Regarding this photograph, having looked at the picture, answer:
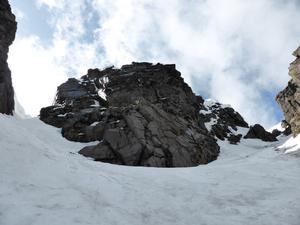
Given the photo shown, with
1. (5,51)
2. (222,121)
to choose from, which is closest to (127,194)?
(5,51)

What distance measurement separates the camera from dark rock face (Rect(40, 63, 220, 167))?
4434 cm

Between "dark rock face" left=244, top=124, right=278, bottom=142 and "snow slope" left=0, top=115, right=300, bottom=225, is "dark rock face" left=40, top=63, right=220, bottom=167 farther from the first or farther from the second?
"dark rock face" left=244, top=124, right=278, bottom=142

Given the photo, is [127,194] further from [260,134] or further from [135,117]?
[260,134]

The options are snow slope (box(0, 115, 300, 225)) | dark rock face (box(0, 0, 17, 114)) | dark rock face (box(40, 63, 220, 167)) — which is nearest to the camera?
snow slope (box(0, 115, 300, 225))

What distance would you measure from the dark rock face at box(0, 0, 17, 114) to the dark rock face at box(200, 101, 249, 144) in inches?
1881

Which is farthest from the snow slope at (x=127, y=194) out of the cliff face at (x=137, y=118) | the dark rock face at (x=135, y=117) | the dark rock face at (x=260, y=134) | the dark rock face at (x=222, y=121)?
the dark rock face at (x=260, y=134)

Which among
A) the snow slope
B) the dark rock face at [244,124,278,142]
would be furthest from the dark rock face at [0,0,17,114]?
the dark rock face at [244,124,278,142]

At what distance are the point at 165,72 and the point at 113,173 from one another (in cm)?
5800

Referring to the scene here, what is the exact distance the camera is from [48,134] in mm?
53531

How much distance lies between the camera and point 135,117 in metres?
49.4

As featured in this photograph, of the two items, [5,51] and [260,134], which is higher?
[5,51]

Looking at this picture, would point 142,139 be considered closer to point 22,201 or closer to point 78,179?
point 78,179

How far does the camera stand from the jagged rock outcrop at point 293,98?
56.5 meters

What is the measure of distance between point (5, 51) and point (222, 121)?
65.0 meters
